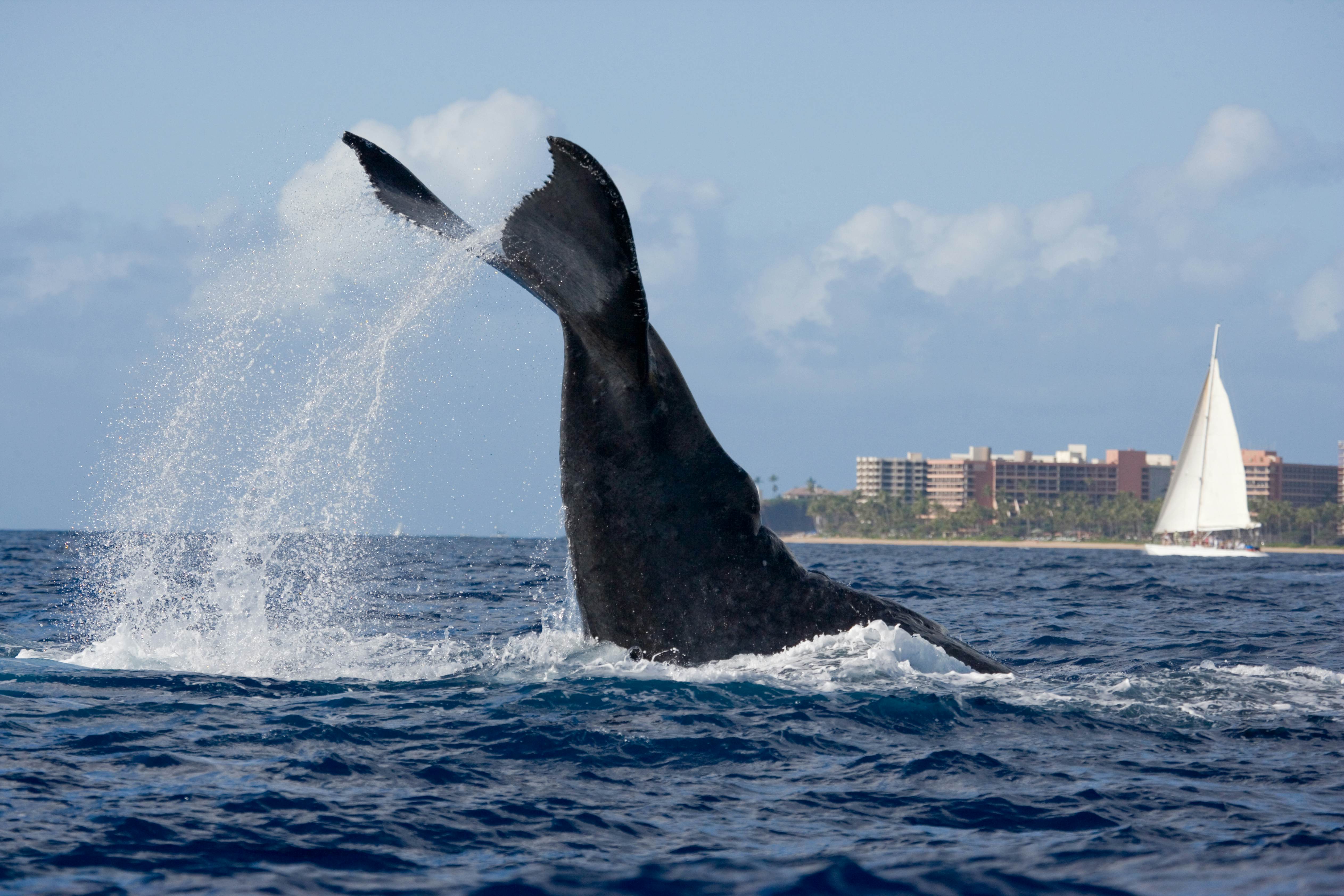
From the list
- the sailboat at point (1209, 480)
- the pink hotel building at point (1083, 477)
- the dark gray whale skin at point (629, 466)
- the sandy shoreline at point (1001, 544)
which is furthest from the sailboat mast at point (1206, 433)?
the pink hotel building at point (1083, 477)

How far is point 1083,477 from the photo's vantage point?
175 metres

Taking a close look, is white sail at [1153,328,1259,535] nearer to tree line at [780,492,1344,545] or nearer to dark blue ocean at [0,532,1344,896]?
dark blue ocean at [0,532,1344,896]

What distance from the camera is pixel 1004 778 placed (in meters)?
5.44

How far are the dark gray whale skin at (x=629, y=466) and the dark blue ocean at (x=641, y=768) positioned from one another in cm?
24

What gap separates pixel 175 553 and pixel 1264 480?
154 m

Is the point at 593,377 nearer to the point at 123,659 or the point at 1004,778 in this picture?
the point at 1004,778

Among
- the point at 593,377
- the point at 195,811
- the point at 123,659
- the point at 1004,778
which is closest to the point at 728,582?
the point at 593,377

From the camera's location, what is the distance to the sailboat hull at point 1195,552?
6669 cm

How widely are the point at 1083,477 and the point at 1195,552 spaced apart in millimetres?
112235

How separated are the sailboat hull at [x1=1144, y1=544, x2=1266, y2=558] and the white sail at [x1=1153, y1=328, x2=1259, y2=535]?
1398 mm

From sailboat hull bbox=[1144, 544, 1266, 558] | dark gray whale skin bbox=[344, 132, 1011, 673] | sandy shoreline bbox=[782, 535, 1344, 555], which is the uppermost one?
dark gray whale skin bbox=[344, 132, 1011, 673]

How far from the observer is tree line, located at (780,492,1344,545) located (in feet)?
436

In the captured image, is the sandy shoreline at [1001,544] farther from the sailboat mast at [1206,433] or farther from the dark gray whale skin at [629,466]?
the dark gray whale skin at [629,466]

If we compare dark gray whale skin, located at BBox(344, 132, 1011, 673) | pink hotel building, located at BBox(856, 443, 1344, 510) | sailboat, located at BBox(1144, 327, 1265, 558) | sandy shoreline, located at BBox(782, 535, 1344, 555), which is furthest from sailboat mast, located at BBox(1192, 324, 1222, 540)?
pink hotel building, located at BBox(856, 443, 1344, 510)
